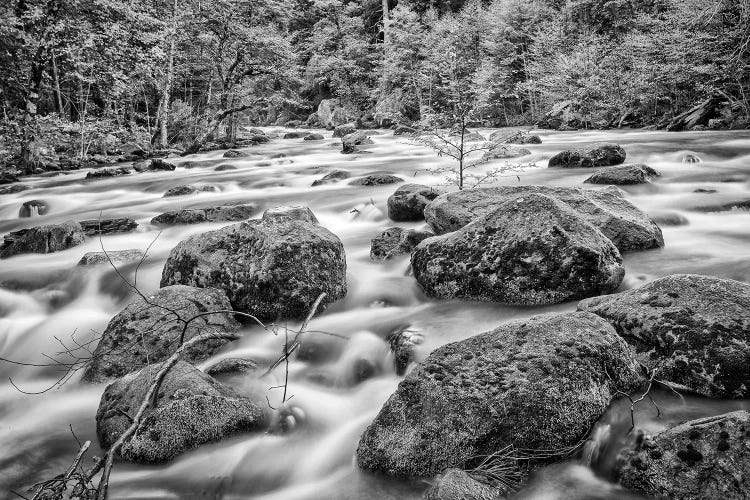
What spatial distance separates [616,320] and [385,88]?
30711 millimetres

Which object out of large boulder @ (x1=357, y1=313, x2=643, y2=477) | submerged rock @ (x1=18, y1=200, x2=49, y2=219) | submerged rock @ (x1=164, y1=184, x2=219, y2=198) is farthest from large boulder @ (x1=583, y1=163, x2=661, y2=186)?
submerged rock @ (x1=18, y1=200, x2=49, y2=219)

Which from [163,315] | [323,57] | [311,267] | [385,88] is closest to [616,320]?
[311,267]

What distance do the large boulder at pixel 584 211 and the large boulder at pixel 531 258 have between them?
1.81ft

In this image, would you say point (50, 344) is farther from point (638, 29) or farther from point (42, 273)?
point (638, 29)

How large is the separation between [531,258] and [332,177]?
8.13m

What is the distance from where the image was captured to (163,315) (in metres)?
4.20

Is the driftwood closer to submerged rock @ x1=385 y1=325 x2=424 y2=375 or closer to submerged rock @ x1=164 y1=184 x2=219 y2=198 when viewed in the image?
submerged rock @ x1=164 y1=184 x2=219 y2=198

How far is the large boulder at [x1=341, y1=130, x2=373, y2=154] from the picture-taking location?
59.6 ft

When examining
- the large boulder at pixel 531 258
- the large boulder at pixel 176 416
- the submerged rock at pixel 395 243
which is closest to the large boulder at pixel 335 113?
the submerged rock at pixel 395 243

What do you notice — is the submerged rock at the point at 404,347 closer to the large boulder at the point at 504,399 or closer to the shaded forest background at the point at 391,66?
the large boulder at the point at 504,399

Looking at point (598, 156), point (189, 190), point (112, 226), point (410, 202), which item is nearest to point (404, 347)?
point (410, 202)

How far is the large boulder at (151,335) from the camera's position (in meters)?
4.00

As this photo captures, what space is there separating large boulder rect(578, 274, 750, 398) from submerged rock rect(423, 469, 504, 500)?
139 cm

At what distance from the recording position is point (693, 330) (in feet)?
9.37
